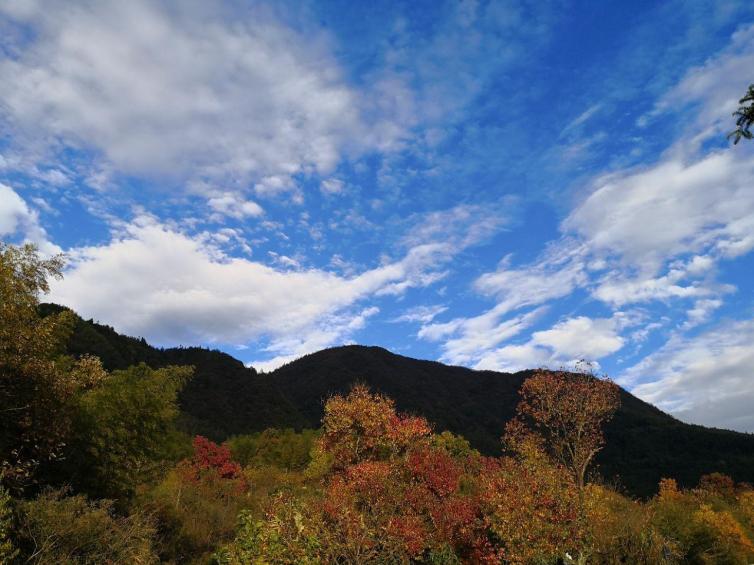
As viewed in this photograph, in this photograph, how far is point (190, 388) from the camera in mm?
121000

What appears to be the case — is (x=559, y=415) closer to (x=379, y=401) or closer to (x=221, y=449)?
(x=379, y=401)

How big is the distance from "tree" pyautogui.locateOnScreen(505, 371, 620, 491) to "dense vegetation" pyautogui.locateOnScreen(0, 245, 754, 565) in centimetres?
11

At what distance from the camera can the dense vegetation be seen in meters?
15.7

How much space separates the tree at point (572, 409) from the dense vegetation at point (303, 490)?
114 mm

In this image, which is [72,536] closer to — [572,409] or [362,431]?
[362,431]

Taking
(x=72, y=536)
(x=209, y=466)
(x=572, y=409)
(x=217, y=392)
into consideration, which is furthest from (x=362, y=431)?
(x=217, y=392)

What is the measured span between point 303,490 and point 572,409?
1764 cm

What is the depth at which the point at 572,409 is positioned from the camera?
30.6 m

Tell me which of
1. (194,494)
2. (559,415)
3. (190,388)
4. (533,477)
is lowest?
(194,494)

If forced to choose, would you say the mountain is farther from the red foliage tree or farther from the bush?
the bush

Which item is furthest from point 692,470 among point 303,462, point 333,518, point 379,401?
point 333,518

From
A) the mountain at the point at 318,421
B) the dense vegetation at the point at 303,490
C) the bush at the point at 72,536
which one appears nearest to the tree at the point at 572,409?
the dense vegetation at the point at 303,490

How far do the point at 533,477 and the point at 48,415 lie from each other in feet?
64.6

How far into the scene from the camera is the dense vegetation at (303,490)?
15.7 metres
